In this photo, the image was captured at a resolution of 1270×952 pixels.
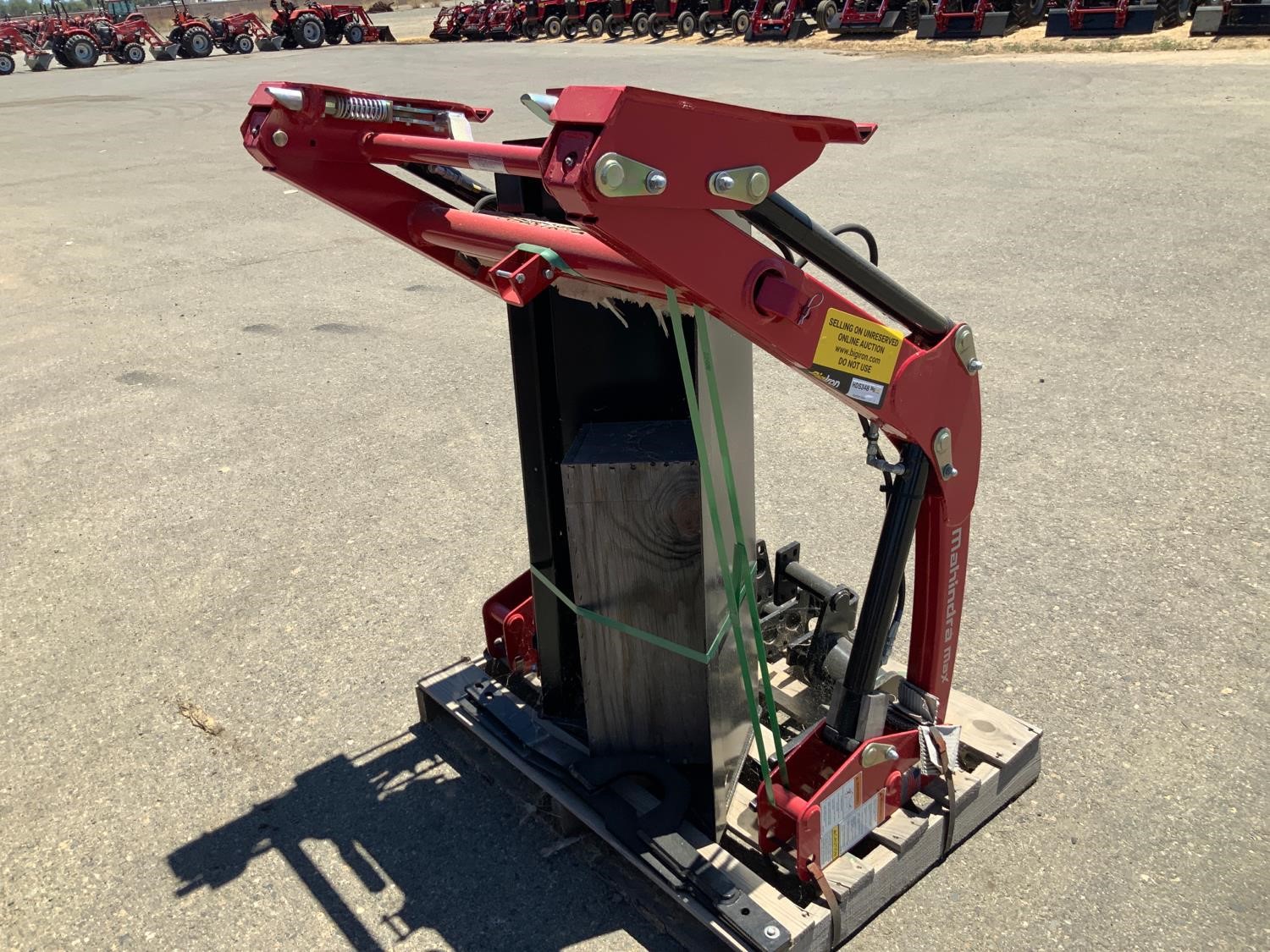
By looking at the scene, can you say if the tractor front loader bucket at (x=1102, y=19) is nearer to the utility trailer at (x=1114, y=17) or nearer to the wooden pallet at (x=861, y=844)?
the utility trailer at (x=1114, y=17)

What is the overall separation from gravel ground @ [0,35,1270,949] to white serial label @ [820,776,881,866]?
27 cm

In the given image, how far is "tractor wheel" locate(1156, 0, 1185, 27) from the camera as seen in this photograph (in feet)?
60.4

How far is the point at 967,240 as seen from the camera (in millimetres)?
8258

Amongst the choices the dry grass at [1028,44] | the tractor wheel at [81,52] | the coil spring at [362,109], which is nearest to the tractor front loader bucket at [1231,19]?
the dry grass at [1028,44]

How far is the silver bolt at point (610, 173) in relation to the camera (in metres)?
1.62

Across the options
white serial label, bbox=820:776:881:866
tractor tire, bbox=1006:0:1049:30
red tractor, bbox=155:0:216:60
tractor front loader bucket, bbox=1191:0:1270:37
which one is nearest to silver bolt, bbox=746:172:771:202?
white serial label, bbox=820:776:881:866

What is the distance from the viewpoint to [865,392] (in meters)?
2.21

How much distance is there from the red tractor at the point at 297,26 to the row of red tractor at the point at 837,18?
3523 mm

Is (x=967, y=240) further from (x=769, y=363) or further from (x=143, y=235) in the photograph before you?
(x=143, y=235)

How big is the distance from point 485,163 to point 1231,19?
18.8 m

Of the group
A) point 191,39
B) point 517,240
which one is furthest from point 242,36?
point 517,240

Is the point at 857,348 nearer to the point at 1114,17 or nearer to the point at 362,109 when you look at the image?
the point at 362,109

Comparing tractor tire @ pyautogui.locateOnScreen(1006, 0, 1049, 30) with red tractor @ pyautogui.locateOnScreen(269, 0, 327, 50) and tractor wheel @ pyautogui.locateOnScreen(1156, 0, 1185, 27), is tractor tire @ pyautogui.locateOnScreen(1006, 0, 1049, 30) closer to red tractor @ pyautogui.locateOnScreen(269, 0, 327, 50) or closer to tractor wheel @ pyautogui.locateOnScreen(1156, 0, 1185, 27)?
tractor wheel @ pyautogui.locateOnScreen(1156, 0, 1185, 27)

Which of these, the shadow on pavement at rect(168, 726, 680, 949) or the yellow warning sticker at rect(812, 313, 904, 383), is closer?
the yellow warning sticker at rect(812, 313, 904, 383)
